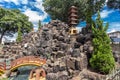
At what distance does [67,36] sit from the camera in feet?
157

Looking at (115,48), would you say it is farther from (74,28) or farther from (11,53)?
(11,53)

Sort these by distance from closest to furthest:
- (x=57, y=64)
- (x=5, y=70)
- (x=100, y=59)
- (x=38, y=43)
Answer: (x=100, y=59) → (x=57, y=64) → (x=5, y=70) → (x=38, y=43)

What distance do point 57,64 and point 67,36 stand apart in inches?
563

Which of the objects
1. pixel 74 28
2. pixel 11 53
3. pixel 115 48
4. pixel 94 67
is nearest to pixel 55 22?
pixel 74 28

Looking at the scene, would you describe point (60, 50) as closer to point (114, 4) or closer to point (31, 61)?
point (31, 61)

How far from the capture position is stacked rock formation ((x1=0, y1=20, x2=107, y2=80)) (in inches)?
1266

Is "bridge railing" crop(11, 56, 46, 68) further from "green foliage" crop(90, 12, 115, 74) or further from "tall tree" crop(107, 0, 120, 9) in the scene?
"tall tree" crop(107, 0, 120, 9)

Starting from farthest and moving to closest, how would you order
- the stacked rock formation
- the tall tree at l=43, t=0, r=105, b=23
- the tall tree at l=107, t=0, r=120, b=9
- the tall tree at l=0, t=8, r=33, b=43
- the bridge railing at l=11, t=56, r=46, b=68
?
the tall tree at l=0, t=8, r=33, b=43 → the tall tree at l=43, t=0, r=105, b=23 → the tall tree at l=107, t=0, r=120, b=9 → the bridge railing at l=11, t=56, r=46, b=68 → the stacked rock formation

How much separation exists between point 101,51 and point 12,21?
58788mm

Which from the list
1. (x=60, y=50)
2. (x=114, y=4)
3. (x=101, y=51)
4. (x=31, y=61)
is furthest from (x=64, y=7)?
(x=101, y=51)

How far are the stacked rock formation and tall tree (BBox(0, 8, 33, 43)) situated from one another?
23.4 m

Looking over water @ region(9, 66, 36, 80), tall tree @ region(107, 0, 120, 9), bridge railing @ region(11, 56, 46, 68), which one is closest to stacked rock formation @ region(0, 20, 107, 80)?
bridge railing @ region(11, 56, 46, 68)

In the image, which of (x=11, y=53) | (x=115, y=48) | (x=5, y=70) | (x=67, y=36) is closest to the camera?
(x=115, y=48)

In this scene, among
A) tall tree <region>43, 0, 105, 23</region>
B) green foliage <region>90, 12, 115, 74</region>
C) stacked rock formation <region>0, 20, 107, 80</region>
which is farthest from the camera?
tall tree <region>43, 0, 105, 23</region>
